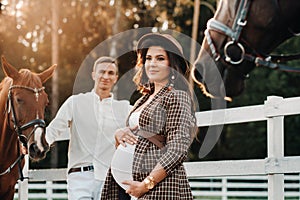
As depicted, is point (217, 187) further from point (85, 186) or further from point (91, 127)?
point (85, 186)

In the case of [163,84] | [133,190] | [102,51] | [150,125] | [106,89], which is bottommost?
[133,190]

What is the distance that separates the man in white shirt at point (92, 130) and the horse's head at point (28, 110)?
0.42 ft

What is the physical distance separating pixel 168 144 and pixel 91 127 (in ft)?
5.94

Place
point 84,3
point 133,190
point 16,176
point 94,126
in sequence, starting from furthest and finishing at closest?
point 84,3
point 16,176
point 94,126
point 133,190

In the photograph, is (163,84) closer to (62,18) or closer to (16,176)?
(16,176)

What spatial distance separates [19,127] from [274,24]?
2.80m

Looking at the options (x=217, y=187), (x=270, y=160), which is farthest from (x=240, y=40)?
(x=217, y=187)

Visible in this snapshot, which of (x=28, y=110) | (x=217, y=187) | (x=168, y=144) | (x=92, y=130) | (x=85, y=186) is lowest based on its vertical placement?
(x=168, y=144)

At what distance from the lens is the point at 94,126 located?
5977 mm

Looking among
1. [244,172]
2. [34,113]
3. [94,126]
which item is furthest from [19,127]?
[244,172]

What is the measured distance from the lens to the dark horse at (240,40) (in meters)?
3.84

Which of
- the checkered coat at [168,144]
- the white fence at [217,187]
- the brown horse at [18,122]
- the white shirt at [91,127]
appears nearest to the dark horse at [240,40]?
the checkered coat at [168,144]

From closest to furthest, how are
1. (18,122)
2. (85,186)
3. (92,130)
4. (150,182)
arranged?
(150,182) → (85,186) → (92,130) → (18,122)

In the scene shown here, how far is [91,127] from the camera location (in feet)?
19.6
